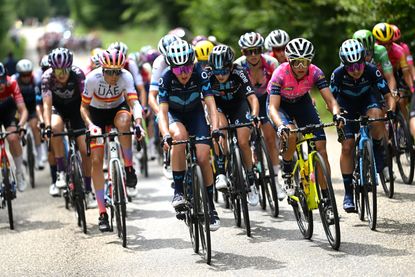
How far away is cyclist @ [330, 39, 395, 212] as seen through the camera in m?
10.7

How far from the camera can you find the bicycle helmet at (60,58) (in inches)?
491

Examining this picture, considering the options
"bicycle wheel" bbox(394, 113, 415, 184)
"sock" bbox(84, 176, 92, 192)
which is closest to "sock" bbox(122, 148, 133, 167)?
"sock" bbox(84, 176, 92, 192)

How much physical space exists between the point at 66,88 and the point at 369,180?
463cm

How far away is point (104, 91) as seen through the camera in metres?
11.7

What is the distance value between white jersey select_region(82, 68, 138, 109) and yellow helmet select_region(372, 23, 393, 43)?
3.60m

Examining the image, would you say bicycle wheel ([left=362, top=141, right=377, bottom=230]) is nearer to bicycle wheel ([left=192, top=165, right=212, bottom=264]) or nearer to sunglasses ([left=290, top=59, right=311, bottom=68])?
sunglasses ([left=290, top=59, right=311, bottom=68])

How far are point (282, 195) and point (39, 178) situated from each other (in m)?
7.94

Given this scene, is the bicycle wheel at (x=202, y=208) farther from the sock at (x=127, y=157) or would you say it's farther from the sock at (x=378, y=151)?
the sock at (x=378, y=151)

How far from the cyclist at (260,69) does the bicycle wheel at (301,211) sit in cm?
193

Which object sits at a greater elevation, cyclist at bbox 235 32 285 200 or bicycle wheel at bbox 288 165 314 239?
cyclist at bbox 235 32 285 200

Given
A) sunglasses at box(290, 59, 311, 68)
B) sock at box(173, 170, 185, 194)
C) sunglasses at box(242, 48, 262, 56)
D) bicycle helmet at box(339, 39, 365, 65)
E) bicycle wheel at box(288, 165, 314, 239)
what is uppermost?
sunglasses at box(242, 48, 262, 56)

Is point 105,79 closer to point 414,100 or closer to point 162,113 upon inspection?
point 162,113

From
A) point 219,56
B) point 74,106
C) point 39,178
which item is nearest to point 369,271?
point 219,56

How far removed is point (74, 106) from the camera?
13203 millimetres
